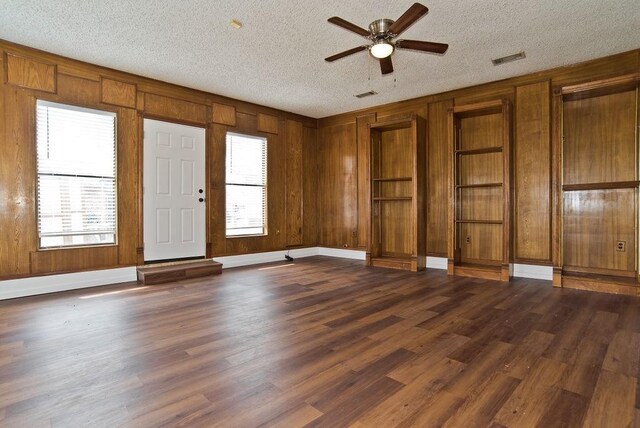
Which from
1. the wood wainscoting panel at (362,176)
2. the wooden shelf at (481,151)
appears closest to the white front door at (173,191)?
the wood wainscoting panel at (362,176)

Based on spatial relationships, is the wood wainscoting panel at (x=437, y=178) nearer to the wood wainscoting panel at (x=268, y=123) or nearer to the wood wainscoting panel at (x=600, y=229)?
the wood wainscoting panel at (x=600, y=229)

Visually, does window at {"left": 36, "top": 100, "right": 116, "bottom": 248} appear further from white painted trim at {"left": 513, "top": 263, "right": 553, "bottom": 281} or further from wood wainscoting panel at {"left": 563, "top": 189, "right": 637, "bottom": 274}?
wood wainscoting panel at {"left": 563, "top": 189, "right": 637, "bottom": 274}

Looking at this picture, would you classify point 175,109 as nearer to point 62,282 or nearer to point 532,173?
point 62,282

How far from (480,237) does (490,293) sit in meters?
1.50

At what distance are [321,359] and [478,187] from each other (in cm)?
399

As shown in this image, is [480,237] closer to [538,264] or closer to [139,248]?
[538,264]

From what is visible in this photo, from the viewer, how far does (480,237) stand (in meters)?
5.11

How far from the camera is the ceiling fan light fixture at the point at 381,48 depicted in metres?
3.18

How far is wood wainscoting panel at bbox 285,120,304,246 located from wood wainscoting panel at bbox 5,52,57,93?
11.8 feet

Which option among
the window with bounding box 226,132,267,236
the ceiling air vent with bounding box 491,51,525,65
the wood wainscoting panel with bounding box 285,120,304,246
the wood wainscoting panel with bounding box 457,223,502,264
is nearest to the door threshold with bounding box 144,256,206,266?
the window with bounding box 226,132,267,236

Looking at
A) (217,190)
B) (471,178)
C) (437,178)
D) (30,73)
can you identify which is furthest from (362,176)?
(30,73)

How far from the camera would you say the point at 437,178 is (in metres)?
5.48

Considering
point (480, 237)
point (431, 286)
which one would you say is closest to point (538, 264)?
point (480, 237)

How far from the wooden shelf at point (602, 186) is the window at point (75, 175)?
5870mm
